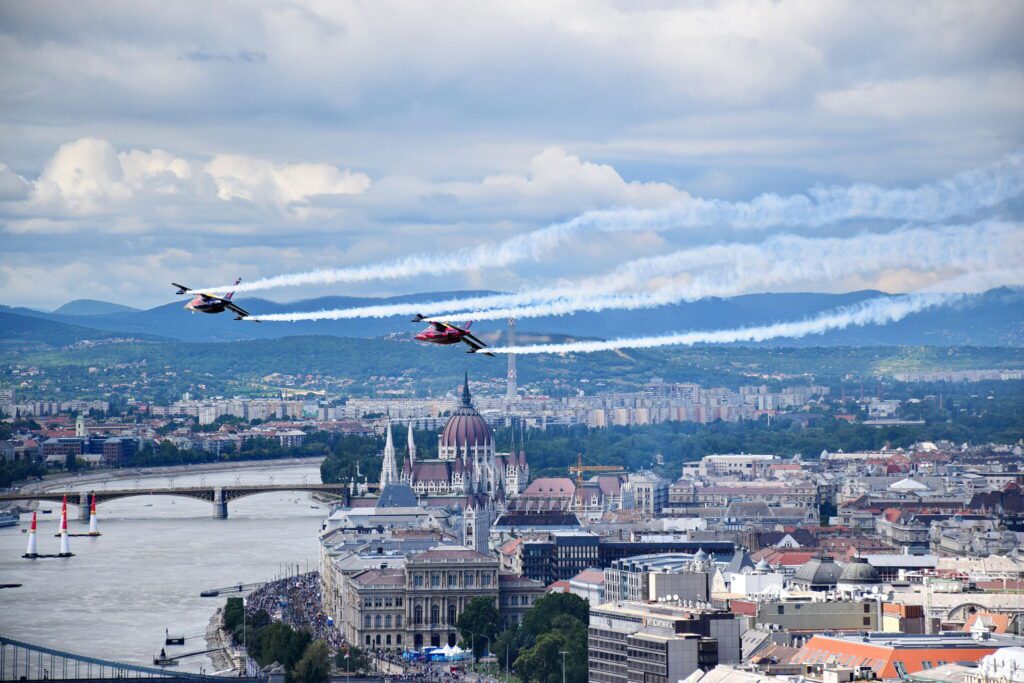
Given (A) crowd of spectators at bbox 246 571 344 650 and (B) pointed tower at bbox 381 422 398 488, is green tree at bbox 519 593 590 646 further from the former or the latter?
(B) pointed tower at bbox 381 422 398 488

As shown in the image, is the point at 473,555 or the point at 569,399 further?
the point at 569,399

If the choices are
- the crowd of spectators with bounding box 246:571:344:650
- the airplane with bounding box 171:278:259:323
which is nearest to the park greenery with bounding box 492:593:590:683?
the crowd of spectators with bounding box 246:571:344:650

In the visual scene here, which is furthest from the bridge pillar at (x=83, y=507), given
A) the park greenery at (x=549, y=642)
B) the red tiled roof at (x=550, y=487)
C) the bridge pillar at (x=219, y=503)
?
the park greenery at (x=549, y=642)

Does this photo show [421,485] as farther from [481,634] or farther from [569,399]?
[569,399]

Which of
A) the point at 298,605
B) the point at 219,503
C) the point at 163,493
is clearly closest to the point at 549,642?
the point at 298,605

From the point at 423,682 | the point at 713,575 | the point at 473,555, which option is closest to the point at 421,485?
the point at 473,555
